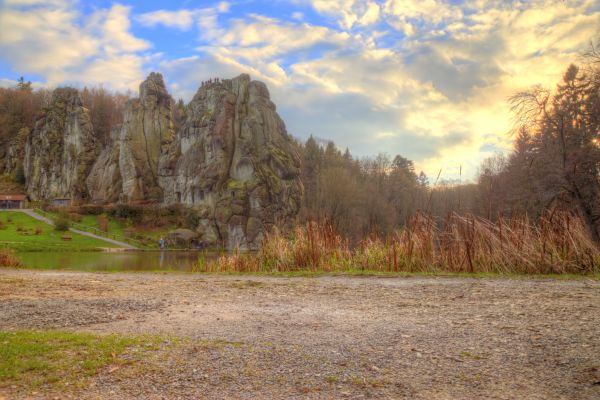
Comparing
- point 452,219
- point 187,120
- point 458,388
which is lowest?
point 458,388

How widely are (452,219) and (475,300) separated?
20.4 ft

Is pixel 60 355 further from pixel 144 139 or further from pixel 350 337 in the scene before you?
pixel 144 139

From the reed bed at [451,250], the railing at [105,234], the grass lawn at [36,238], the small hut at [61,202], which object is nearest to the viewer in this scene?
the reed bed at [451,250]

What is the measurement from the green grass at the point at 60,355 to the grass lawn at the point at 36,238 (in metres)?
45.4

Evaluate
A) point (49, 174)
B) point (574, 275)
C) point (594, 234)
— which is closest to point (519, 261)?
point (574, 275)

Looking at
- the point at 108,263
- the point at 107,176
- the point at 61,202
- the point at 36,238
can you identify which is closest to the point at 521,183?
the point at 108,263

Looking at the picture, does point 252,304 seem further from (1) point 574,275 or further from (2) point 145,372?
(1) point 574,275

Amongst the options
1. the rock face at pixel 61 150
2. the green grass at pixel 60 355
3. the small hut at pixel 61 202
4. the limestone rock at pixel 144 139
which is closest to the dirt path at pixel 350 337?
the green grass at pixel 60 355

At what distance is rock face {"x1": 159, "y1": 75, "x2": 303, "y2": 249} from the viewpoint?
2581 inches

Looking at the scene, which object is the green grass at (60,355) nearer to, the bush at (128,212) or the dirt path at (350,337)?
the dirt path at (350,337)

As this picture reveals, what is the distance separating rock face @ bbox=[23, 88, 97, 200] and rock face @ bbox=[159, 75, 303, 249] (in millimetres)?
23112

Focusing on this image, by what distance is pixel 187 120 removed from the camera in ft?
249

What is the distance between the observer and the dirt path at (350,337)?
151 inches

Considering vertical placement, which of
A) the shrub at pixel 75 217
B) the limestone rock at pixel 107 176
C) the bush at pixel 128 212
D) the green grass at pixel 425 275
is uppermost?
the limestone rock at pixel 107 176
